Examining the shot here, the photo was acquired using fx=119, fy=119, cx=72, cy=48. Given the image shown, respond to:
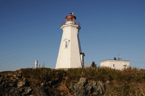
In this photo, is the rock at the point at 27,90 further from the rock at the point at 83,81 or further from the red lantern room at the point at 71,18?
the red lantern room at the point at 71,18

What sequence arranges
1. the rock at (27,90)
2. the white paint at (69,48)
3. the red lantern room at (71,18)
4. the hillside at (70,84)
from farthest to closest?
the red lantern room at (71,18) < the white paint at (69,48) < the hillside at (70,84) < the rock at (27,90)

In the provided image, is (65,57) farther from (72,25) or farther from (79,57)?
(72,25)

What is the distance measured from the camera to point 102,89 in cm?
1067

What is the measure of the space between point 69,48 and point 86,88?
11556 mm

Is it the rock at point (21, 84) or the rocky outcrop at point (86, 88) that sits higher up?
the rock at point (21, 84)

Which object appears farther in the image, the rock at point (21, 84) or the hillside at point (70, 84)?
the rock at point (21, 84)

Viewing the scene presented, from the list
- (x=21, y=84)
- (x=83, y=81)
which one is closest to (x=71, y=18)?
(x=83, y=81)

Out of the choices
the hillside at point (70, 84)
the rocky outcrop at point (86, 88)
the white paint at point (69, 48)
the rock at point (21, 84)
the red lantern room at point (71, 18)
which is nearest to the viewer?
the hillside at point (70, 84)

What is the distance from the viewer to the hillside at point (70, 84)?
1016 centimetres

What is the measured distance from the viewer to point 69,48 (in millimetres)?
21438

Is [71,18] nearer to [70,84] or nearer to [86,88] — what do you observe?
[70,84]

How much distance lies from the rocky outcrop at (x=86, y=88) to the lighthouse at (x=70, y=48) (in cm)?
981

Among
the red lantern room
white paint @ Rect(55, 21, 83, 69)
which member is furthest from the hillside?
the red lantern room

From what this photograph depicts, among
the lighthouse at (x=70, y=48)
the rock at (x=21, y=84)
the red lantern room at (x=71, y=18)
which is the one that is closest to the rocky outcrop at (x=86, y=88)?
the rock at (x=21, y=84)
